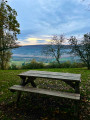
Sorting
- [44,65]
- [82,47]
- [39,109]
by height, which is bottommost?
[44,65]

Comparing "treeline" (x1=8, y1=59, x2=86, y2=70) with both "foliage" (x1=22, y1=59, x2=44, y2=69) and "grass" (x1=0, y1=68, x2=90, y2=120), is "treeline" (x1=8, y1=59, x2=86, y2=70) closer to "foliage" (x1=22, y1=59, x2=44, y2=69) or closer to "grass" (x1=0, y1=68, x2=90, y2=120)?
"foliage" (x1=22, y1=59, x2=44, y2=69)

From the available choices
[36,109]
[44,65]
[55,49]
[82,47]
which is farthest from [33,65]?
[36,109]

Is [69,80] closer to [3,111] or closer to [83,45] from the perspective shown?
[3,111]

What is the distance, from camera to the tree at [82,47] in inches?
421

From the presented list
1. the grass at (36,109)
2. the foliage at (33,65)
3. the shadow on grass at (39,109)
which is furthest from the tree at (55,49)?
the shadow on grass at (39,109)

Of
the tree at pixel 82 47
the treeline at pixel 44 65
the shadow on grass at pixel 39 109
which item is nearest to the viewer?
the shadow on grass at pixel 39 109

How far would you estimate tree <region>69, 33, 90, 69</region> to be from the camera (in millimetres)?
10695

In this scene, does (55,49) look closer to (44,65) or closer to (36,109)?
(44,65)

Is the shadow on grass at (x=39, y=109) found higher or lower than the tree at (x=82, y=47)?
lower

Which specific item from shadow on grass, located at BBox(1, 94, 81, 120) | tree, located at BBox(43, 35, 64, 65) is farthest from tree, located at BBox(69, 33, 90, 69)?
shadow on grass, located at BBox(1, 94, 81, 120)

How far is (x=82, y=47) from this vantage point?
35.6 ft

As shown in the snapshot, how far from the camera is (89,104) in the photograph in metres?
2.85

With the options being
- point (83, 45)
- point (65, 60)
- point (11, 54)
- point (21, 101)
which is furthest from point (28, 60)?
point (21, 101)

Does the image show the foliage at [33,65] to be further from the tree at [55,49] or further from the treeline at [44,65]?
the tree at [55,49]
